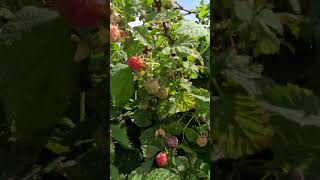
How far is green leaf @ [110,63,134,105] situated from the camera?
4.04 ft

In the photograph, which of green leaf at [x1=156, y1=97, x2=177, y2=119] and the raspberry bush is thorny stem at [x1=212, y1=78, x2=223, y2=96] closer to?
the raspberry bush

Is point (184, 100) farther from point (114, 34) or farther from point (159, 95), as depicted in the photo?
point (114, 34)

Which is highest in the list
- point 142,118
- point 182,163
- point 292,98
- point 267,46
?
point 267,46

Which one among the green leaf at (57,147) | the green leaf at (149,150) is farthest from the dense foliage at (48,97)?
the green leaf at (149,150)

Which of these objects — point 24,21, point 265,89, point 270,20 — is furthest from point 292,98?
point 24,21

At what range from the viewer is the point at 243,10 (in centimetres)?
107

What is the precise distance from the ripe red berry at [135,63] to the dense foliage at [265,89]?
0.75ft

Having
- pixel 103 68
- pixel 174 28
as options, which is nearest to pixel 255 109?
pixel 103 68

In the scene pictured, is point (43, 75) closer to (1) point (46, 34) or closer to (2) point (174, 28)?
(1) point (46, 34)

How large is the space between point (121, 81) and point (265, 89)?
0.34 metres

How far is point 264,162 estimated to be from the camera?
1.16m

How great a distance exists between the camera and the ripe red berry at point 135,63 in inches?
48.9

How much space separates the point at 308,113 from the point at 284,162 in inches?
4.7

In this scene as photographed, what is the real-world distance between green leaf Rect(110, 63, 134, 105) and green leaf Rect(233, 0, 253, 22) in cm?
30
